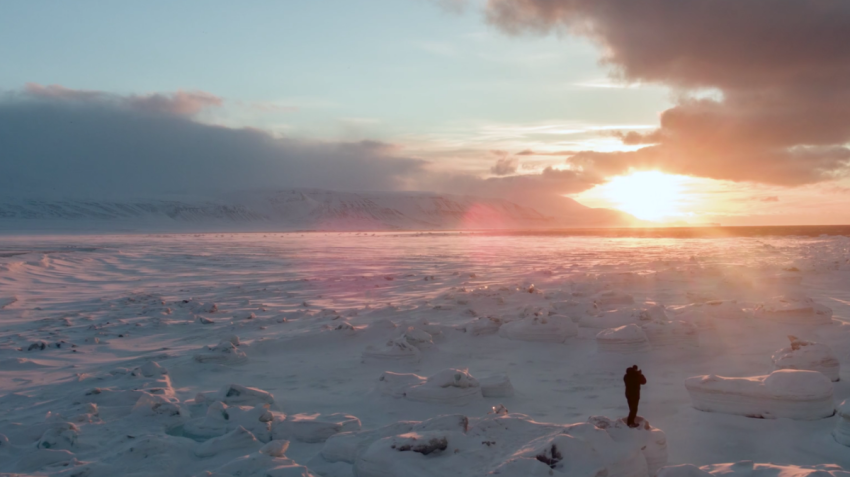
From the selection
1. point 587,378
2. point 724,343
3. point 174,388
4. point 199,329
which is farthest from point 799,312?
point 199,329

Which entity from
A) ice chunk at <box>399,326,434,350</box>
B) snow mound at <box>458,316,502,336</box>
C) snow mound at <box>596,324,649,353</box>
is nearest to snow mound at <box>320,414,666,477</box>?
snow mound at <box>596,324,649,353</box>

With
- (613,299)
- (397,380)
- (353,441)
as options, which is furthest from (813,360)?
(613,299)

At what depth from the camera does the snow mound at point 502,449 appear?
4016mm

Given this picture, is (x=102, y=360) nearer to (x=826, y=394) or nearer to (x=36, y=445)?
(x=36, y=445)

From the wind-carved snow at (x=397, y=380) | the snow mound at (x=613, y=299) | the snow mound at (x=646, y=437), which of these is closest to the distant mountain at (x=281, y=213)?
the wind-carved snow at (x=397, y=380)

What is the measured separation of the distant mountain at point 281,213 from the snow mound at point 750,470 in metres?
87.2

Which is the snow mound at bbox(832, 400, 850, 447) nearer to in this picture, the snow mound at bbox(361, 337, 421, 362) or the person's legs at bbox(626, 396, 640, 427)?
the person's legs at bbox(626, 396, 640, 427)

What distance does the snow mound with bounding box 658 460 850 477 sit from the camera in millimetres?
3789

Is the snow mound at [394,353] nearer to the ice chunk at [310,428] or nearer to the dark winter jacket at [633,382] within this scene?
the ice chunk at [310,428]

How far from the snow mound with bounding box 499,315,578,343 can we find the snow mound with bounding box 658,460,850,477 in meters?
4.33

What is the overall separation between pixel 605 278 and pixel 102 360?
12258mm

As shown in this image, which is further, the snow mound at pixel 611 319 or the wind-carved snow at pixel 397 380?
the snow mound at pixel 611 319

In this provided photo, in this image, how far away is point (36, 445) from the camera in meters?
4.95

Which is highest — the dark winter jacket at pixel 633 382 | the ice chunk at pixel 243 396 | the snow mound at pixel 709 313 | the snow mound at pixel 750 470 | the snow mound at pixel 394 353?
the dark winter jacket at pixel 633 382
